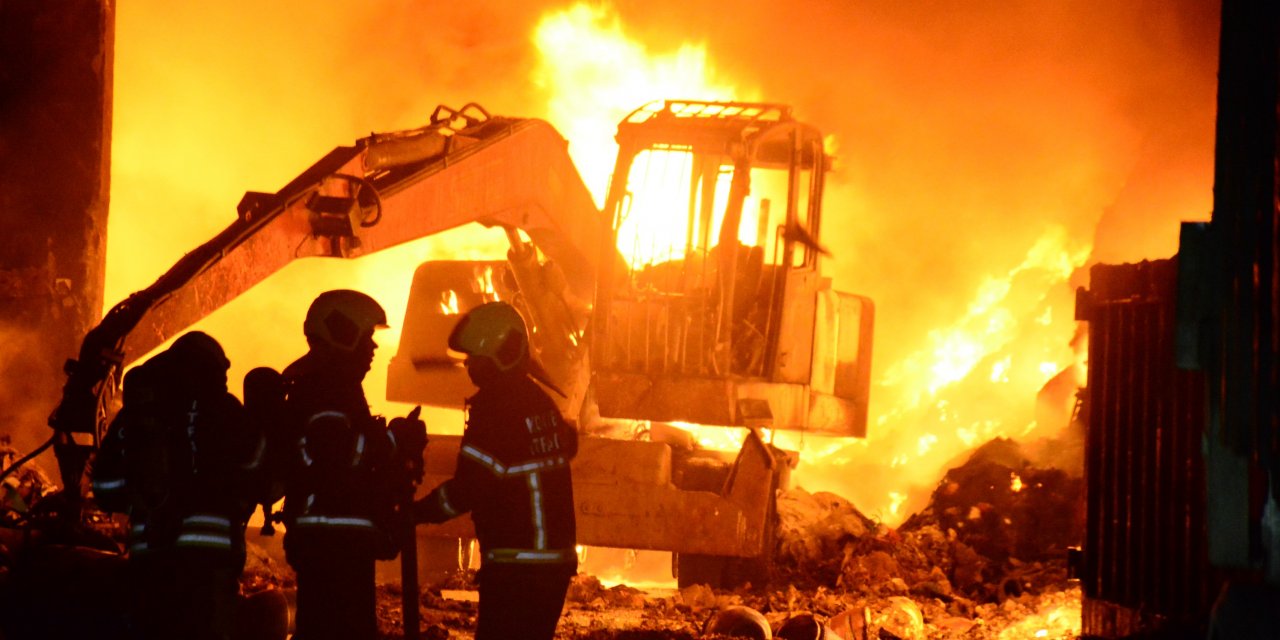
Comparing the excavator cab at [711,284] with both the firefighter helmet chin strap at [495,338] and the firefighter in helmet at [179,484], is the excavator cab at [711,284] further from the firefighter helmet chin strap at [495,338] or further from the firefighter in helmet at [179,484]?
the firefighter in helmet at [179,484]

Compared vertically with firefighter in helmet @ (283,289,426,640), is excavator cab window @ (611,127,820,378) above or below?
above

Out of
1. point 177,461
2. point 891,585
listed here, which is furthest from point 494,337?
point 891,585

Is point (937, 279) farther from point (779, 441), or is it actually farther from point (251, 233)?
point (251, 233)

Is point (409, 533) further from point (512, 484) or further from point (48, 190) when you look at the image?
point (48, 190)

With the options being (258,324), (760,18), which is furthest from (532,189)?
(760,18)

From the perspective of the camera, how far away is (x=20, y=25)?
1062cm

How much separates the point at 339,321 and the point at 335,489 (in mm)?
684

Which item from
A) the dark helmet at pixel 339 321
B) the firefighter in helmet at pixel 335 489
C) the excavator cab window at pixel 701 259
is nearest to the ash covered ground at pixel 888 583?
the excavator cab window at pixel 701 259

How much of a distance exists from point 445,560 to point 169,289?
4618 millimetres

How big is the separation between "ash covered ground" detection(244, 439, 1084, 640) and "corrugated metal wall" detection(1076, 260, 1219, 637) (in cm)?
145

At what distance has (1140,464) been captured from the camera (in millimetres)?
6102

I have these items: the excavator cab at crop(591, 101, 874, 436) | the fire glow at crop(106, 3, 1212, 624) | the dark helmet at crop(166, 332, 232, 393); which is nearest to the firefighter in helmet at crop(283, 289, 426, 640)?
the dark helmet at crop(166, 332, 232, 393)

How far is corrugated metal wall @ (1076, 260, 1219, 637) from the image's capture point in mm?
5719

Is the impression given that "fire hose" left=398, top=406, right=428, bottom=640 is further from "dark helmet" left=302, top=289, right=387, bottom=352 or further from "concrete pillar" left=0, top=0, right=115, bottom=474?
"concrete pillar" left=0, top=0, right=115, bottom=474
